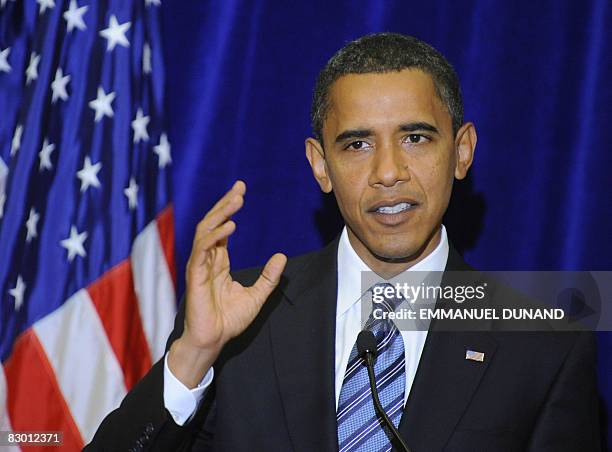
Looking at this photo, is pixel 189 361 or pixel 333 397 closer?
pixel 189 361

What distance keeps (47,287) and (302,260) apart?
3.16 ft

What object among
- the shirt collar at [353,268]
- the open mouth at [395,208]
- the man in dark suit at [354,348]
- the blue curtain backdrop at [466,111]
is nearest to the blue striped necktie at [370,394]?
the man in dark suit at [354,348]

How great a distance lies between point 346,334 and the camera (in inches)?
85.8

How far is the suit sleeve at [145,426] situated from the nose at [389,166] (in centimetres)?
68

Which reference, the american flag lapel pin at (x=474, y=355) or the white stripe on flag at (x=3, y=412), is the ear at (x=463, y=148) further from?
the white stripe on flag at (x=3, y=412)

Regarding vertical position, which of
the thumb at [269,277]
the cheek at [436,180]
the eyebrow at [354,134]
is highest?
the eyebrow at [354,134]

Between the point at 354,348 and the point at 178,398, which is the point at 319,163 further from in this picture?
the point at 178,398

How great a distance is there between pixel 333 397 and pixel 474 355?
14.5 inches

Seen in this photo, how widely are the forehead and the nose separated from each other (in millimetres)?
63

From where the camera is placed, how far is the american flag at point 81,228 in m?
2.86

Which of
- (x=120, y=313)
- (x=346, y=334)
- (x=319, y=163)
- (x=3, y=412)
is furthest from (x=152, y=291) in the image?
(x=346, y=334)

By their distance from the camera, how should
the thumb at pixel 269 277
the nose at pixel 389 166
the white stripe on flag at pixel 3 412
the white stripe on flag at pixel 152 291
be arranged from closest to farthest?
the thumb at pixel 269 277
the nose at pixel 389 166
the white stripe on flag at pixel 3 412
the white stripe on flag at pixel 152 291

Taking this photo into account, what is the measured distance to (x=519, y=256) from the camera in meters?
3.23

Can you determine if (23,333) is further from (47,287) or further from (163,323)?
(163,323)
